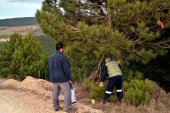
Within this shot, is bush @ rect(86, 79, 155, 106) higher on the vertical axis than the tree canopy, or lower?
lower

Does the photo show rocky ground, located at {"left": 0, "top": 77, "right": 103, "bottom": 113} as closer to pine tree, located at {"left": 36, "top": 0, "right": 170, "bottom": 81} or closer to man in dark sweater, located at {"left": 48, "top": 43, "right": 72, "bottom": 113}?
man in dark sweater, located at {"left": 48, "top": 43, "right": 72, "bottom": 113}

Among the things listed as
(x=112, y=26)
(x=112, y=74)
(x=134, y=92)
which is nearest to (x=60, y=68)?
(x=112, y=74)

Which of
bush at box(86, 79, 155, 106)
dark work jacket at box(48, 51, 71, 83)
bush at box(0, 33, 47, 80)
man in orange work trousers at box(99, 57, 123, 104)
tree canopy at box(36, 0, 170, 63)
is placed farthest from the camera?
bush at box(0, 33, 47, 80)

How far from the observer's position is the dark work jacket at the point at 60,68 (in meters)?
10.7

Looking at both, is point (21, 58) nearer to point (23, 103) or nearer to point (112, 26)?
point (112, 26)

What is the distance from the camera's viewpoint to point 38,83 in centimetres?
1703

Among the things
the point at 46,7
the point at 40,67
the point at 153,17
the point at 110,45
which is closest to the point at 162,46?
the point at 153,17

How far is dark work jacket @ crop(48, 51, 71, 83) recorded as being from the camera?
10.7m

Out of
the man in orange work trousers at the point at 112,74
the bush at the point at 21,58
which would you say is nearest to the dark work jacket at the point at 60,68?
the man in orange work trousers at the point at 112,74

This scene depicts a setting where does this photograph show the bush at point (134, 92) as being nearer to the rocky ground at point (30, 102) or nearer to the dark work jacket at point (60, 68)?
the rocky ground at point (30, 102)

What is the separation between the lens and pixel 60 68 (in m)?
10.8

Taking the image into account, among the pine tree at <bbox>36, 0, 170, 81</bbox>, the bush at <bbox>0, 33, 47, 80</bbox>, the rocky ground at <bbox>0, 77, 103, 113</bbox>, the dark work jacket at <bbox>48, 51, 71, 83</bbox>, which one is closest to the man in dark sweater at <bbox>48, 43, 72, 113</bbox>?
the dark work jacket at <bbox>48, 51, 71, 83</bbox>

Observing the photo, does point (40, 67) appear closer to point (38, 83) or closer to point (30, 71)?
point (30, 71)

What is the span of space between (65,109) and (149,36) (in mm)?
4318
